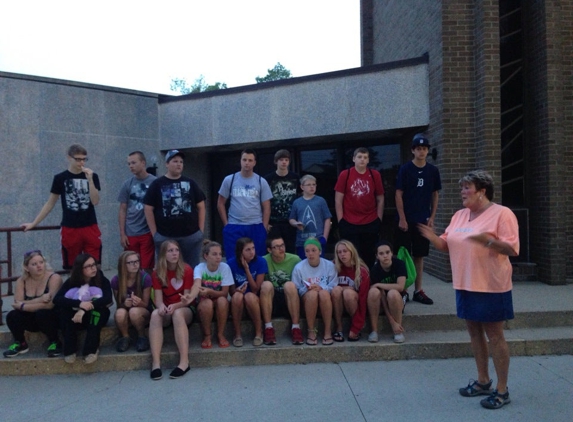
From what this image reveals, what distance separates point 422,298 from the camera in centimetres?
614

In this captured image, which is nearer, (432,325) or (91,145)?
(432,325)

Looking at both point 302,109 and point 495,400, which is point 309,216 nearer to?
point 495,400

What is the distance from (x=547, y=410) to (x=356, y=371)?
5.34 ft

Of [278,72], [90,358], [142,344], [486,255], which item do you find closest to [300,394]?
[142,344]

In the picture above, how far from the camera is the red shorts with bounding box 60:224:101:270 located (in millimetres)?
5664

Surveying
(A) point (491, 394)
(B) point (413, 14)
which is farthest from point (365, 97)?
(A) point (491, 394)

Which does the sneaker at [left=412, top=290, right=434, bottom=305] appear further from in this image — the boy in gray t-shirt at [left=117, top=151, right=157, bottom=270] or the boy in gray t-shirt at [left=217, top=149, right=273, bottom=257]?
the boy in gray t-shirt at [left=117, top=151, right=157, bottom=270]

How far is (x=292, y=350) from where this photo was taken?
5.13 meters

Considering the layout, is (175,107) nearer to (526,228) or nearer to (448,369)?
(526,228)

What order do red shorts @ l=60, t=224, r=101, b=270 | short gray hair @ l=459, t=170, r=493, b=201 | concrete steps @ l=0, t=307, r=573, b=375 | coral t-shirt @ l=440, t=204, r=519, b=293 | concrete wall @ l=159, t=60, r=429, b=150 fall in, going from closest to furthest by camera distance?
coral t-shirt @ l=440, t=204, r=519, b=293 → short gray hair @ l=459, t=170, r=493, b=201 → concrete steps @ l=0, t=307, r=573, b=375 → red shorts @ l=60, t=224, r=101, b=270 → concrete wall @ l=159, t=60, r=429, b=150

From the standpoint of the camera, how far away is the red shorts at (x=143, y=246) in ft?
19.5

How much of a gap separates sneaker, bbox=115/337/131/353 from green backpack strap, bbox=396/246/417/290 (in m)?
2.98

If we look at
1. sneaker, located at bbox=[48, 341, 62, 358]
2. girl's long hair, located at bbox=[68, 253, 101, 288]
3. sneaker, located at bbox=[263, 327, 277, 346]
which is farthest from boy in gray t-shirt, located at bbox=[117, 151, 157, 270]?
sneaker, located at bbox=[263, 327, 277, 346]

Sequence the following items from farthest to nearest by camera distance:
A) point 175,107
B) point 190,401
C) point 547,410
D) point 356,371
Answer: point 175,107
point 356,371
point 190,401
point 547,410
